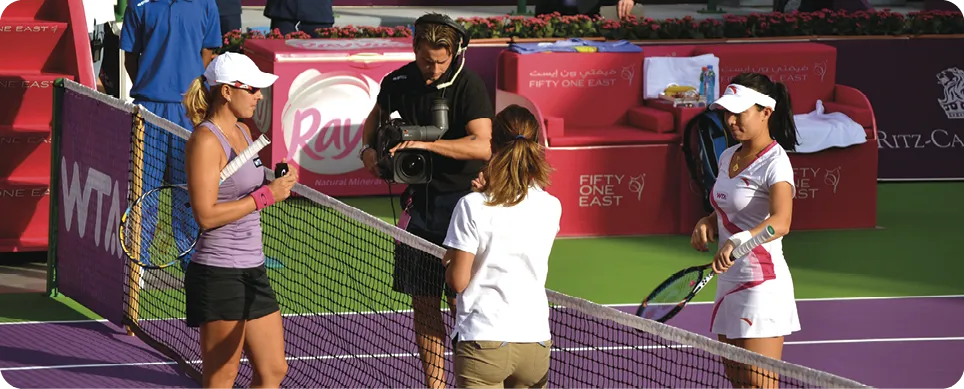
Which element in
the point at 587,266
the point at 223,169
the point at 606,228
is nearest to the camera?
the point at 223,169

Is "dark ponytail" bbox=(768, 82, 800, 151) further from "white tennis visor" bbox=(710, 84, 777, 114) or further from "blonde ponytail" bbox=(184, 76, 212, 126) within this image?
"blonde ponytail" bbox=(184, 76, 212, 126)

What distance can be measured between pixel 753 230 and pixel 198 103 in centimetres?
237

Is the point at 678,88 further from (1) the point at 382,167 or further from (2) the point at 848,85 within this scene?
(1) the point at 382,167

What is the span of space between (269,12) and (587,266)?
516cm

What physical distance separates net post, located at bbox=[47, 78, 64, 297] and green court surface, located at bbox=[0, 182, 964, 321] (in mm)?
198

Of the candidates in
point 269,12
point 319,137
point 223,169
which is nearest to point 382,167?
point 223,169

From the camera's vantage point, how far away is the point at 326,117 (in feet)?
41.9

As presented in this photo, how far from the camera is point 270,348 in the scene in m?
6.20

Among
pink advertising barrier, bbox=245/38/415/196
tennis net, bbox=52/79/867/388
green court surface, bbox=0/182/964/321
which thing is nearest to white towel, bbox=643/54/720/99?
green court surface, bbox=0/182/964/321

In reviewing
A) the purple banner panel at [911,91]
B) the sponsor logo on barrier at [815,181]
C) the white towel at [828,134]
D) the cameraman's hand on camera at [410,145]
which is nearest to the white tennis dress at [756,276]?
the cameraman's hand on camera at [410,145]

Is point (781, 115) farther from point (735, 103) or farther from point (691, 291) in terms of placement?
point (691, 291)

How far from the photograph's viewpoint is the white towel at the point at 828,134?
1174cm

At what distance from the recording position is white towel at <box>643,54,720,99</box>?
481 inches

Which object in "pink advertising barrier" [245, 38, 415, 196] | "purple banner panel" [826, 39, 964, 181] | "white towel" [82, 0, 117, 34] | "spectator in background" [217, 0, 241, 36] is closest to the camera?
"pink advertising barrier" [245, 38, 415, 196]
